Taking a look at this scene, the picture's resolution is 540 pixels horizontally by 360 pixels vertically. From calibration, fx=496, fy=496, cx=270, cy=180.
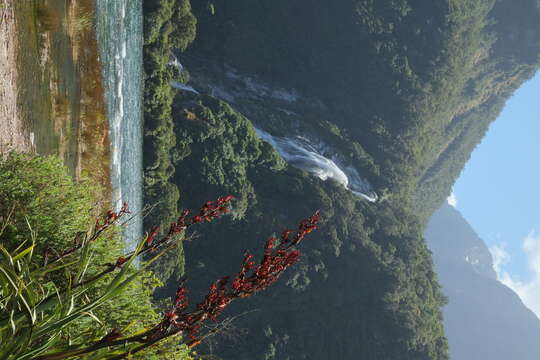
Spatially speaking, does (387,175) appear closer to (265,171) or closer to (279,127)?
(279,127)

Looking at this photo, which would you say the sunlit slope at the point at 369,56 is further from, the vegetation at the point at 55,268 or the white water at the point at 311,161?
the vegetation at the point at 55,268

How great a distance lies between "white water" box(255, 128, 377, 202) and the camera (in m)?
46.9

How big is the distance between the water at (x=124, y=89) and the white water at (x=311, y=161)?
73.6 feet

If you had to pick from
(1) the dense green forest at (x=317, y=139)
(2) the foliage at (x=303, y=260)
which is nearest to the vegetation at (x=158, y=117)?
(1) the dense green forest at (x=317, y=139)

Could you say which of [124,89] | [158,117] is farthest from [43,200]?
[158,117]

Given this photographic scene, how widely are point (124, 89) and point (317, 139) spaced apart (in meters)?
34.0

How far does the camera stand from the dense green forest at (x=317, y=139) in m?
34.2

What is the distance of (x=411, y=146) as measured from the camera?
6131cm

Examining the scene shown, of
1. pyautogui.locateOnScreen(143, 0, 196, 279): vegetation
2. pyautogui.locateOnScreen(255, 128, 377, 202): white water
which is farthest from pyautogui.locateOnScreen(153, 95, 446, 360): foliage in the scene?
pyautogui.locateOnScreen(143, 0, 196, 279): vegetation

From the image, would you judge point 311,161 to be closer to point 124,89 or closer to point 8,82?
point 124,89

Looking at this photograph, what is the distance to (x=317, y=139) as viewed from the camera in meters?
53.6

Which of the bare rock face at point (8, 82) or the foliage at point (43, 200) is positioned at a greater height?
the bare rock face at point (8, 82)

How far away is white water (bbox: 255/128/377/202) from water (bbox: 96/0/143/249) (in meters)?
22.4

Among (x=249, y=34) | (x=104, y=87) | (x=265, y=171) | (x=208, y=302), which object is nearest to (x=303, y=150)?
(x=265, y=171)
